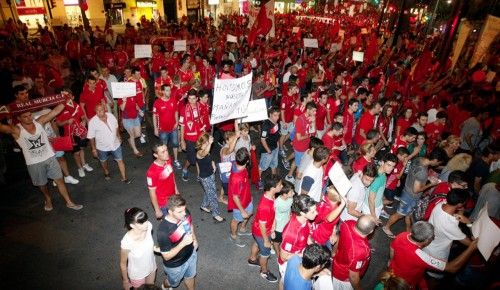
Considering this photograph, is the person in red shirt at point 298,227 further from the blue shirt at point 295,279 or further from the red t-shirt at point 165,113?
the red t-shirt at point 165,113

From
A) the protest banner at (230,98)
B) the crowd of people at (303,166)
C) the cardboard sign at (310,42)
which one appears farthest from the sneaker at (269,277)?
the cardboard sign at (310,42)

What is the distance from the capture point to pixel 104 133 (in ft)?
21.0

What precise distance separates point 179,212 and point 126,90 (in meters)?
4.91

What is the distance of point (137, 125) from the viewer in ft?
26.5

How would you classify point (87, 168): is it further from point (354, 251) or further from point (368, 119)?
point (368, 119)

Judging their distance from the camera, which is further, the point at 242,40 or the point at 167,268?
the point at 242,40

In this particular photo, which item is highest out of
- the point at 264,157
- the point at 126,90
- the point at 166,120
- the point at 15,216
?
the point at 126,90

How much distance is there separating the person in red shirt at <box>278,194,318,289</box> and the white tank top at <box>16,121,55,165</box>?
467 centimetres

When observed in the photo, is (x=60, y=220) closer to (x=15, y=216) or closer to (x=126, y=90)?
(x=15, y=216)

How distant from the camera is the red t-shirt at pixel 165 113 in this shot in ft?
23.5

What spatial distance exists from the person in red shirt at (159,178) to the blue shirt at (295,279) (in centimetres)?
248

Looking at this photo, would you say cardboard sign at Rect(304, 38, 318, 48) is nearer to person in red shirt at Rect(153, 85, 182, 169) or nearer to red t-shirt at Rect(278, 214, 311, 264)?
person in red shirt at Rect(153, 85, 182, 169)

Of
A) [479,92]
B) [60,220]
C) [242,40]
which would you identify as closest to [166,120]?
[60,220]

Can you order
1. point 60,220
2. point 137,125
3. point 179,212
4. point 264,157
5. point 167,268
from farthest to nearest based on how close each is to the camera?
1. point 137,125
2. point 264,157
3. point 60,220
4. point 167,268
5. point 179,212
